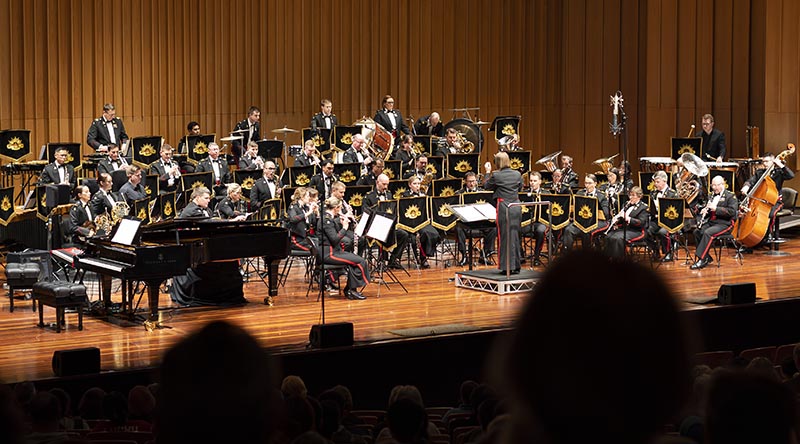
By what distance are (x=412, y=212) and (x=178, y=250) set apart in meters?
3.50

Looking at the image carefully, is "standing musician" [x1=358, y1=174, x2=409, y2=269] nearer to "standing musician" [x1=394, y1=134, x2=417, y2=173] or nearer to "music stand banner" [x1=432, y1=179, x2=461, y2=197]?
"music stand banner" [x1=432, y1=179, x2=461, y2=197]

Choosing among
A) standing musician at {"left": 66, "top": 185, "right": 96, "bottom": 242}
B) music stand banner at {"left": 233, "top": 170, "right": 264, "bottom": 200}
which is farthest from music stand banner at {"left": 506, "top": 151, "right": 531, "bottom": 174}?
standing musician at {"left": 66, "top": 185, "right": 96, "bottom": 242}

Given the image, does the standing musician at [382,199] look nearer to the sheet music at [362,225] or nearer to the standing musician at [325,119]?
the sheet music at [362,225]

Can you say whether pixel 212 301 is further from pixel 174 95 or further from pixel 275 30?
pixel 275 30

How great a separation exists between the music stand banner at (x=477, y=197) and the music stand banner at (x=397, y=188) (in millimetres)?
761

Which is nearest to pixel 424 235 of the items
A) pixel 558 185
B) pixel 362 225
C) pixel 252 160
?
pixel 362 225

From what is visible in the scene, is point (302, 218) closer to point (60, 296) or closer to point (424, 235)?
point (424, 235)

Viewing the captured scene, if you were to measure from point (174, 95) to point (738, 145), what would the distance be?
29.6 ft

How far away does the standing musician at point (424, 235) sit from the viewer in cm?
1275

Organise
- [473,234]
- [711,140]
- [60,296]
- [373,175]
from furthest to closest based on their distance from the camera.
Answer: [711,140] < [373,175] < [473,234] < [60,296]

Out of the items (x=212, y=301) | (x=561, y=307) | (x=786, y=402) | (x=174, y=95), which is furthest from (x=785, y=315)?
(x=174, y=95)

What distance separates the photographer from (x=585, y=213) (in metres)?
12.9

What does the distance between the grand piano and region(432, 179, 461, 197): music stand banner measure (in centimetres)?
290

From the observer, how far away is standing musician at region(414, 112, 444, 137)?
16359 mm
